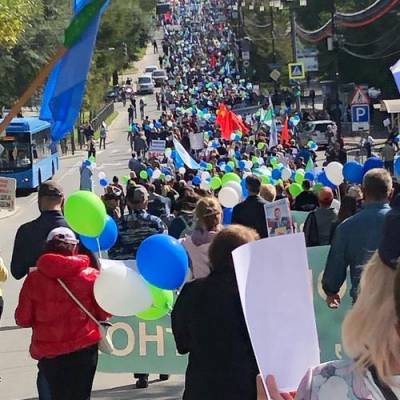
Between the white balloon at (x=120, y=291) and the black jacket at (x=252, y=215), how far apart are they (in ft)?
15.0

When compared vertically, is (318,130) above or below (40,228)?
below

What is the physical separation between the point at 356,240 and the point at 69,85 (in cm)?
403

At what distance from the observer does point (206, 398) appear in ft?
17.1

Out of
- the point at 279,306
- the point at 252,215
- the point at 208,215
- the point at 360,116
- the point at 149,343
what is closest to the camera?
the point at 279,306

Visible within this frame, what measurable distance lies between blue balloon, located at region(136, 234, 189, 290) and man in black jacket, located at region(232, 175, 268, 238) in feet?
14.8

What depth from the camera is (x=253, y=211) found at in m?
11.1

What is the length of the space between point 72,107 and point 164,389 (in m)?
2.67

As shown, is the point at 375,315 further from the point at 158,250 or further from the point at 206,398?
the point at 158,250

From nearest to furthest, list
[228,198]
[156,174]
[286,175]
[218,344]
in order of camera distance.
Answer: [218,344] → [228,198] → [286,175] → [156,174]

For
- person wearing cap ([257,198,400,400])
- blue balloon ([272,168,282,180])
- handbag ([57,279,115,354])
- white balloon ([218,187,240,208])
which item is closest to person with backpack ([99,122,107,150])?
blue balloon ([272,168,282,180])

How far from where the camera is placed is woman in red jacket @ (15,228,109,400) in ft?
21.4

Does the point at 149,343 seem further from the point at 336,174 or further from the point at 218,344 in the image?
the point at 336,174

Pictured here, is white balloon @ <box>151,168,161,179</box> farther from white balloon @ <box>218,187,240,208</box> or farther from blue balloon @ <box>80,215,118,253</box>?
blue balloon @ <box>80,215,118,253</box>

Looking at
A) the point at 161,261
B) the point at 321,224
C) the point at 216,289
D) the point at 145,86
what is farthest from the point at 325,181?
the point at 145,86
